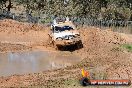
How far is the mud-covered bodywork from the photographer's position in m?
29.2

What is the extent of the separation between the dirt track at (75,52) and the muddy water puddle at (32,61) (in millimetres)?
1049

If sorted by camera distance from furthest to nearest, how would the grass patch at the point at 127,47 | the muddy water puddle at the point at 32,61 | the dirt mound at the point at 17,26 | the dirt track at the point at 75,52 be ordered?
the dirt mound at the point at 17,26, the grass patch at the point at 127,47, the muddy water puddle at the point at 32,61, the dirt track at the point at 75,52

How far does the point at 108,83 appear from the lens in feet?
65.9

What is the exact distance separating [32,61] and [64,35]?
391cm

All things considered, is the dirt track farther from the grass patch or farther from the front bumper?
the front bumper

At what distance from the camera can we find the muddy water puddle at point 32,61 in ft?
80.7

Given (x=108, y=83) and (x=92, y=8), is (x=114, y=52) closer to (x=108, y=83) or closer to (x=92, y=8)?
(x=108, y=83)

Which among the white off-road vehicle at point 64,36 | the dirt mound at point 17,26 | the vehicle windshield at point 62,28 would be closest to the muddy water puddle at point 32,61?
the white off-road vehicle at point 64,36

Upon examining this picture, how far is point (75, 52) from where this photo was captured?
2948 cm

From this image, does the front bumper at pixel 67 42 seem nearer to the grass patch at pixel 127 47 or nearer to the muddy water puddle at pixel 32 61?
the muddy water puddle at pixel 32 61

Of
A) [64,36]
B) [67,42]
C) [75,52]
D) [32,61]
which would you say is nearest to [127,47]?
[75,52]

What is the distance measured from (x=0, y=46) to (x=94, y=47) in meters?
7.49

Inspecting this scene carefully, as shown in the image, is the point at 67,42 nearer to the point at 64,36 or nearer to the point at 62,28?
the point at 64,36

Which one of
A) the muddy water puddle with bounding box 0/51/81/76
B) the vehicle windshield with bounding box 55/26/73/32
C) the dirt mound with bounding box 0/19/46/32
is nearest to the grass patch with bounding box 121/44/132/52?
the muddy water puddle with bounding box 0/51/81/76
